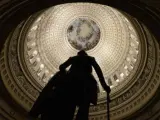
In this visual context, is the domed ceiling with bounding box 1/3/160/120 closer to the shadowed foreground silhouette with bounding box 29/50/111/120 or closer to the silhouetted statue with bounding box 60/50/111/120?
the silhouetted statue with bounding box 60/50/111/120

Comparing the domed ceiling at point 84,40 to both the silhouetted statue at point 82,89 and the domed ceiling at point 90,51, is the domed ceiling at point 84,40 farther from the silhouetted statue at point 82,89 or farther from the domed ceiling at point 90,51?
the silhouetted statue at point 82,89

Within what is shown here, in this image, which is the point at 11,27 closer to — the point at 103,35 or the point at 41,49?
the point at 41,49

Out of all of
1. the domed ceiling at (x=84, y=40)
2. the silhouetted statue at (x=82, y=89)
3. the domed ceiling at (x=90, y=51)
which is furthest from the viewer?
the domed ceiling at (x=84, y=40)

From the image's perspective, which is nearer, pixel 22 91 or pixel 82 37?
pixel 22 91

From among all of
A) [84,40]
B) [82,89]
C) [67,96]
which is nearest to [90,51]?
[84,40]

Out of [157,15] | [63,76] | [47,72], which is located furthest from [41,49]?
[63,76]

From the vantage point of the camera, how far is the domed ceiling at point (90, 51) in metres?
12.8

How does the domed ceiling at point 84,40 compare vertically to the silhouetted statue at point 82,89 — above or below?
above

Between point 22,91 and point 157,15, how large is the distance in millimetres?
7057

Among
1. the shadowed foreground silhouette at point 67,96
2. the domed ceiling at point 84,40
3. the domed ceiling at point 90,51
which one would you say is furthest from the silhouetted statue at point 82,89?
the domed ceiling at point 84,40

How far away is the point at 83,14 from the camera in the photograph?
61.7ft

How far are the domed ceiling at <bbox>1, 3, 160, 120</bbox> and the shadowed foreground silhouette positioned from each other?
6.59m

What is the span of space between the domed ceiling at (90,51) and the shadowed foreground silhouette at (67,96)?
6586 mm

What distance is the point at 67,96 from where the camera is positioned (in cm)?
528
